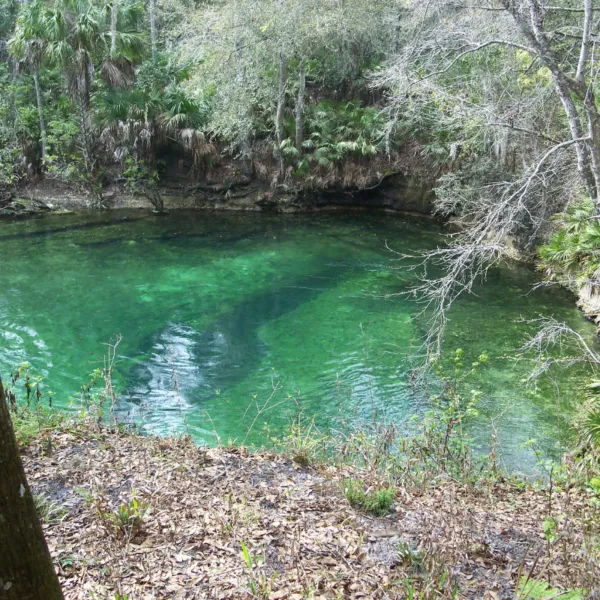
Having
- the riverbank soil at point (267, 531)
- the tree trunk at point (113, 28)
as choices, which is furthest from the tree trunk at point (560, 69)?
the tree trunk at point (113, 28)

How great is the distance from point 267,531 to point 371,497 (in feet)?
2.85

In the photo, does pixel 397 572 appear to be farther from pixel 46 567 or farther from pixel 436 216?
pixel 436 216

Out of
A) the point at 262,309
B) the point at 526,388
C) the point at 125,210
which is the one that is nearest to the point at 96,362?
the point at 262,309

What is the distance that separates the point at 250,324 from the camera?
34.7ft

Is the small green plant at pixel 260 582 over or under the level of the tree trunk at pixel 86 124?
under

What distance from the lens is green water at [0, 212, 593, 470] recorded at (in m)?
7.57

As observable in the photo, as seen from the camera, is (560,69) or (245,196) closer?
(560,69)

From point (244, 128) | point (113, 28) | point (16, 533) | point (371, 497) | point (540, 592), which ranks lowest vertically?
point (371, 497)

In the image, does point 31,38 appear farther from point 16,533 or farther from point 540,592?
point 540,592

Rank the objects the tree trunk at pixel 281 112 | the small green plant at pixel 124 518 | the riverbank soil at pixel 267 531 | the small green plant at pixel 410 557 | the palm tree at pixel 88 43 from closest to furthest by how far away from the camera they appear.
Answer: the riverbank soil at pixel 267 531 < the small green plant at pixel 410 557 < the small green plant at pixel 124 518 < the palm tree at pixel 88 43 < the tree trunk at pixel 281 112

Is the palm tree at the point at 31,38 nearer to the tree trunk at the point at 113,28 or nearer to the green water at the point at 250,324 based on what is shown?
the tree trunk at the point at 113,28

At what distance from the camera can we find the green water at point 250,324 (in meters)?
7.57

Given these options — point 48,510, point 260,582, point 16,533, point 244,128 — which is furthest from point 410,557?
point 244,128

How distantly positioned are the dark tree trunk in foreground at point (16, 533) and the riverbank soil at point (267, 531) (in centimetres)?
106
